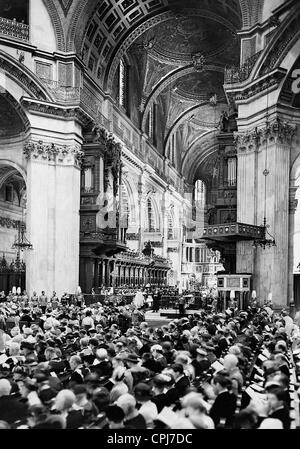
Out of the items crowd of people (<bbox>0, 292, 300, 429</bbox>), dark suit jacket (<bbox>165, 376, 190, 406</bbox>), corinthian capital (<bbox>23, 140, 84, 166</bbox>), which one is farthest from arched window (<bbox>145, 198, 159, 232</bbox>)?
dark suit jacket (<bbox>165, 376, 190, 406</bbox>)

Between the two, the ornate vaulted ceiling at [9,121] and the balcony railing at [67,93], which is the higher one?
the balcony railing at [67,93]

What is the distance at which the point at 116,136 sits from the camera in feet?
108

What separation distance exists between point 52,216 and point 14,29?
9098 millimetres

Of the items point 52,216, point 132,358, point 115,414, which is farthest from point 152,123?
point 115,414

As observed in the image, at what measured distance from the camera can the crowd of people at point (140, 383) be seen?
17.7 feet

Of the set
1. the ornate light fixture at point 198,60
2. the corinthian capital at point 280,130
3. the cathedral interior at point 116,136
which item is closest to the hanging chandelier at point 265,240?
the cathedral interior at point 116,136

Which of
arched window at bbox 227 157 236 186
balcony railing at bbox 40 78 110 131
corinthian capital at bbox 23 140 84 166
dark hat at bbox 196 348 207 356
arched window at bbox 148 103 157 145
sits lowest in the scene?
dark hat at bbox 196 348 207 356

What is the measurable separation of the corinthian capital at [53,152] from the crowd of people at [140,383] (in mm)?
15163

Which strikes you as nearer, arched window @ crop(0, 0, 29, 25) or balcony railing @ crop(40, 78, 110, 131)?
arched window @ crop(0, 0, 29, 25)

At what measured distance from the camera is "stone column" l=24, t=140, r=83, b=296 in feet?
82.3

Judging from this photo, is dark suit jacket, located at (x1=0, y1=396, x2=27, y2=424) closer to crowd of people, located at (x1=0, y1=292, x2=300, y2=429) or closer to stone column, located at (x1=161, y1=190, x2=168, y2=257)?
crowd of people, located at (x1=0, y1=292, x2=300, y2=429)

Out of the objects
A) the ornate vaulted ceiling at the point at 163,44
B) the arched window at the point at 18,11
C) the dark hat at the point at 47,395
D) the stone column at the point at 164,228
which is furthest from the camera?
the stone column at the point at 164,228

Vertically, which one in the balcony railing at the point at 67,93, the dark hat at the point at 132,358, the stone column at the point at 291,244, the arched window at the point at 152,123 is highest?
the arched window at the point at 152,123

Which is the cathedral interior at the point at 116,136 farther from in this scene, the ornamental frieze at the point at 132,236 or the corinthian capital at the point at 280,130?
the ornamental frieze at the point at 132,236
